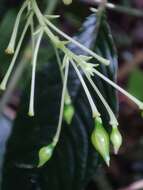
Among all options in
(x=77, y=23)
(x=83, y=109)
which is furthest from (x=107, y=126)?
(x=77, y=23)

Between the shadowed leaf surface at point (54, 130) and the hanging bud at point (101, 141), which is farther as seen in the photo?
the shadowed leaf surface at point (54, 130)

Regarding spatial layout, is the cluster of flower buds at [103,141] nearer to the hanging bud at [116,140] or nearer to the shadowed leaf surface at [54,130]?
the hanging bud at [116,140]

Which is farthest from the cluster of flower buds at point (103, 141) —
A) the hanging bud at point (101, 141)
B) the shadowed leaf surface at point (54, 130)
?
the shadowed leaf surface at point (54, 130)

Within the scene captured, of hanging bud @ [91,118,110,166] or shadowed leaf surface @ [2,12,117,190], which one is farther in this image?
shadowed leaf surface @ [2,12,117,190]

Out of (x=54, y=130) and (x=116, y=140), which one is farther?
(x=54, y=130)

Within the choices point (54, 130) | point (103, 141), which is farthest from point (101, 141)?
point (54, 130)

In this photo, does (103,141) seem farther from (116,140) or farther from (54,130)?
(54,130)

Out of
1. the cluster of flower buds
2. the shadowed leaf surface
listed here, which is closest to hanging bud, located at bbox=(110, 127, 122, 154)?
the cluster of flower buds

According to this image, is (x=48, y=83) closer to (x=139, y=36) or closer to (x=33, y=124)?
(x=33, y=124)

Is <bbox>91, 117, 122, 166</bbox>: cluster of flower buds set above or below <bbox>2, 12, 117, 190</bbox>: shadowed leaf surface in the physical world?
above

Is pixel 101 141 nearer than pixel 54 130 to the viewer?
Yes

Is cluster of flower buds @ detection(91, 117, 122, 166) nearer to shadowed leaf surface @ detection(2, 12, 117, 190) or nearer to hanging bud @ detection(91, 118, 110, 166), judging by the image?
hanging bud @ detection(91, 118, 110, 166)

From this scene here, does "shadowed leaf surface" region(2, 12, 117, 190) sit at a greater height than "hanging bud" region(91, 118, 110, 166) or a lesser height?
lesser
